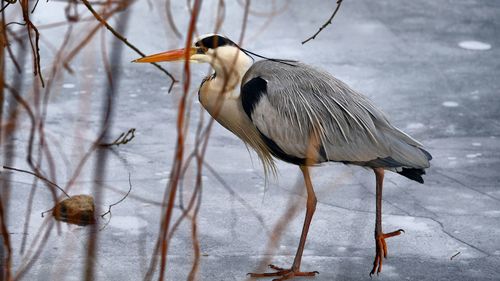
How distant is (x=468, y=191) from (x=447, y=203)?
0.18 meters

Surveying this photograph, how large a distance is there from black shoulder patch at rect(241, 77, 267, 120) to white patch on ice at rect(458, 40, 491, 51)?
139 inches

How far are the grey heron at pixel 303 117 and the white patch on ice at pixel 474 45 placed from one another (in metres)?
3.24

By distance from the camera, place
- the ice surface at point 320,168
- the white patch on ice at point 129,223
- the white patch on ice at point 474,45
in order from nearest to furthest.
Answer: the ice surface at point 320,168, the white patch on ice at point 129,223, the white patch on ice at point 474,45

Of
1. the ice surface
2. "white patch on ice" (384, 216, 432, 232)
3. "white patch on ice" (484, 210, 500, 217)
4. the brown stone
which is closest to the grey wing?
the ice surface

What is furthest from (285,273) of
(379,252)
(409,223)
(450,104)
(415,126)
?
(450,104)

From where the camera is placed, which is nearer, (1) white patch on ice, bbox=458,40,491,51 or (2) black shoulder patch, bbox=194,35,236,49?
(2) black shoulder patch, bbox=194,35,236,49

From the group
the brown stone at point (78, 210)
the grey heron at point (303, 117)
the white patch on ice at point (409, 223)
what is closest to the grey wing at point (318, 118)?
the grey heron at point (303, 117)

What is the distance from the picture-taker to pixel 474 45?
22.1ft

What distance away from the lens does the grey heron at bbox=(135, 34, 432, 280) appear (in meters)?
3.50

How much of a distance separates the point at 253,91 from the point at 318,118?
258 millimetres

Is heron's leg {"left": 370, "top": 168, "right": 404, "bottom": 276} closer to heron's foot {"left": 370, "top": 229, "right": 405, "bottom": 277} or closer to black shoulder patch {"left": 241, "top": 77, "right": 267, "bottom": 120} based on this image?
heron's foot {"left": 370, "top": 229, "right": 405, "bottom": 277}

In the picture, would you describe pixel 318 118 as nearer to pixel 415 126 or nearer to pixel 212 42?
pixel 212 42

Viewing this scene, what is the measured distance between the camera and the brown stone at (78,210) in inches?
160

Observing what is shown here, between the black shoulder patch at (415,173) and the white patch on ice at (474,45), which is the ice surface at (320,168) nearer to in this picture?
the white patch on ice at (474,45)
